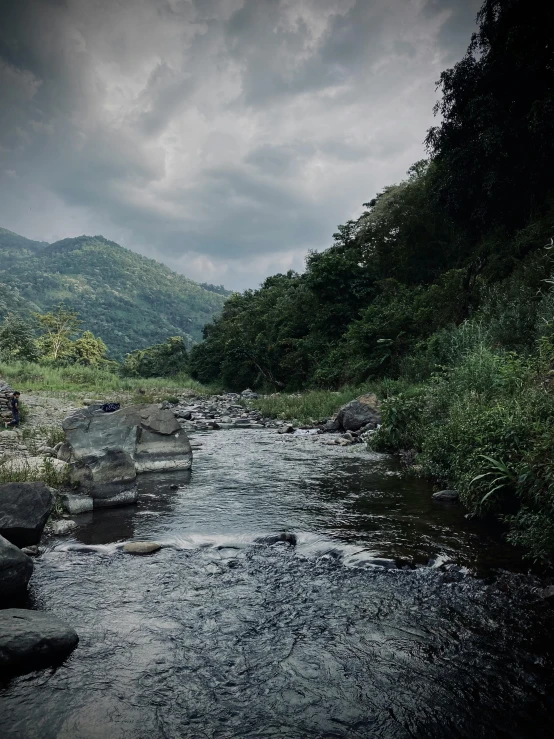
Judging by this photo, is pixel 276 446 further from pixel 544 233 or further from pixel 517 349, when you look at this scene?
pixel 544 233

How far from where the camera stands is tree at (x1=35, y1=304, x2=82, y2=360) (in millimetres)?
57719

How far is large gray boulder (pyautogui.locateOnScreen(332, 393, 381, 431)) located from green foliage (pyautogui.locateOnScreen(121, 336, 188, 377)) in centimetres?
3978

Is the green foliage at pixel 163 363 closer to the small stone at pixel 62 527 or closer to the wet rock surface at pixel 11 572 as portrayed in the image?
the small stone at pixel 62 527

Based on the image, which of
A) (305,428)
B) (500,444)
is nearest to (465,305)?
(305,428)

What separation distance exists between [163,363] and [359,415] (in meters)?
44.2

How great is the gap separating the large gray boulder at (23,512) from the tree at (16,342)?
1568 inches

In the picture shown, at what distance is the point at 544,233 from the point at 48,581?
66.2 feet

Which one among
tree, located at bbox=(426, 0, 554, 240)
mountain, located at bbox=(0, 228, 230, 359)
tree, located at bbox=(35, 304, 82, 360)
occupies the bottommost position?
tree, located at bbox=(35, 304, 82, 360)

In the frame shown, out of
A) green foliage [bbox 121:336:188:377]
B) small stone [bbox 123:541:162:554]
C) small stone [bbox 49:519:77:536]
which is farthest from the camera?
green foliage [bbox 121:336:188:377]

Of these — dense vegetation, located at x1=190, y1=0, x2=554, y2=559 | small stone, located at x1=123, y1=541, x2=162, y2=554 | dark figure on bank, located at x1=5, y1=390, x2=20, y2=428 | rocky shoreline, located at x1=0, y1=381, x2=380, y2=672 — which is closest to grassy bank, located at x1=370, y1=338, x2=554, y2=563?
dense vegetation, located at x1=190, y1=0, x2=554, y2=559

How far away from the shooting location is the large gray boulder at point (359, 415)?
1551 cm

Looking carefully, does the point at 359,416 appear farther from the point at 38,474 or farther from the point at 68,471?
the point at 38,474

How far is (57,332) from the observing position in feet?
197

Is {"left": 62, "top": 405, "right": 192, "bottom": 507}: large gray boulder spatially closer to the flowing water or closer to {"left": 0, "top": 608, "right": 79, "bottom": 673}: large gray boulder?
the flowing water
